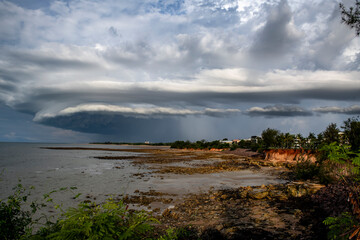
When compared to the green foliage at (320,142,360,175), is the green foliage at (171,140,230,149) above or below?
below

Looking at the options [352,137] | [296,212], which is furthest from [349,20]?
[352,137]

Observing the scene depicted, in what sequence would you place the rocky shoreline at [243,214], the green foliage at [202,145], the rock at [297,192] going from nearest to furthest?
1. the rocky shoreline at [243,214]
2. the rock at [297,192]
3. the green foliage at [202,145]

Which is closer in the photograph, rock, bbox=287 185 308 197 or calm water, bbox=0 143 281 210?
rock, bbox=287 185 308 197

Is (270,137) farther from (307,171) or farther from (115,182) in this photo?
(115,182)

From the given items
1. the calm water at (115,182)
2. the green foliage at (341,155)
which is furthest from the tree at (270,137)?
the green foliage at (341,155)

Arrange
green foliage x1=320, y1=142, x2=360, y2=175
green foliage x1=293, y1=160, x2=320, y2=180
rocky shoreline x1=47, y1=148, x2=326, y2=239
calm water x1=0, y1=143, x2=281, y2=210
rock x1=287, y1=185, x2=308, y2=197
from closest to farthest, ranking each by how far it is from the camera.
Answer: green foliage x1=320, y1=142, x2=360, y2=175, rocky shoreline x1=47, y1=148, x2=326, y2=239, rock x1=287, y1=185, x2=308, y2=197, calm water x1=0, y1=143, x2=281, y2=210, green foliage x1=293, y1=160, x2=320, y2=180

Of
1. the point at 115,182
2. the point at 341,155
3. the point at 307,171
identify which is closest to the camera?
the point at 341,155

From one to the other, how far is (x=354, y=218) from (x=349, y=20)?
1197 centimetres

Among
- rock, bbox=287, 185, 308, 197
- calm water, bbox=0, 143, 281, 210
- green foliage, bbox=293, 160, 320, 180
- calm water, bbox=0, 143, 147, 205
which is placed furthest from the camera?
green foliage, bbox=293, 160, 320, 180

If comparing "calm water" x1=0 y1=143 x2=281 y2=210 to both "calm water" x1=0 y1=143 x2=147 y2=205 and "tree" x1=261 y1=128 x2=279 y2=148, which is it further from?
"tree" x1=261 y1=128 x2=279 y2=148

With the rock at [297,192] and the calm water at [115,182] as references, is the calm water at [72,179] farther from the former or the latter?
the rock at [297,192]

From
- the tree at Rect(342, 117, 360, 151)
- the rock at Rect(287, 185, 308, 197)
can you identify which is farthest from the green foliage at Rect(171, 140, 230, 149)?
the rock at Rect(287, 185, 308, 197)

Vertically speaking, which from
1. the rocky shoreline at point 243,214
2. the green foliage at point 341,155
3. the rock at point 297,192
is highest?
the green foliage at point 341,155

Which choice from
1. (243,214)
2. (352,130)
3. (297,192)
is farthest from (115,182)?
(352,130)
